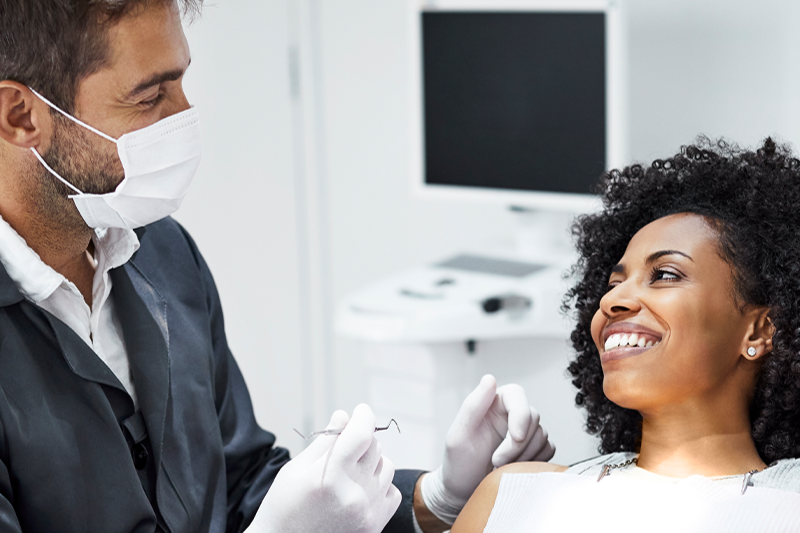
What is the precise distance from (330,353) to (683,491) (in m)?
2.35

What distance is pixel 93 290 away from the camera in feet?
4.30

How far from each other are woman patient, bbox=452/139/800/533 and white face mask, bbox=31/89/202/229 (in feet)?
2.07

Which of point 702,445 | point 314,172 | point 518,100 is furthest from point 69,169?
point 314,172

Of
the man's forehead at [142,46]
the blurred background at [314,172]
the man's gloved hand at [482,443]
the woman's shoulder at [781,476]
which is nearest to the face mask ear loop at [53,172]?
the man's forehead at [142,46]

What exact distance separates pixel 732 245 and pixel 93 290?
3.02 ft

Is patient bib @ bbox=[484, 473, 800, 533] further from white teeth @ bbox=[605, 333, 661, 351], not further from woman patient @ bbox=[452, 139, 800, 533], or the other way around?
white teeth @ bbox=[605, 333, 661, 351]

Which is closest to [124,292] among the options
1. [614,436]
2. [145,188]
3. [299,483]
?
[145,188]

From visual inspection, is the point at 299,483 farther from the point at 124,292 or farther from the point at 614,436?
the point at 614,436

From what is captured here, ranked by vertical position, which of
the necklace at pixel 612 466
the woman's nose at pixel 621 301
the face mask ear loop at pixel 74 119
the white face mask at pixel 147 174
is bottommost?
the necklace at pixel 612 466

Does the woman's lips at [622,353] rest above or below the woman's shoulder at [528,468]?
above

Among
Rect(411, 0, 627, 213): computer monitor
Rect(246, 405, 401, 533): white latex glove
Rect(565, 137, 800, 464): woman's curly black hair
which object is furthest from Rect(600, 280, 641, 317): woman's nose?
Rect(411, 0, 627, 213): computer monitor

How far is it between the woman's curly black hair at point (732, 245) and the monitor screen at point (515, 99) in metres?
0.84

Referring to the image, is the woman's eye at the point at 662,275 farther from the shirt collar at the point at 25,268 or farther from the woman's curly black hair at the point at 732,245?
the shirt collar at the point at 25,268

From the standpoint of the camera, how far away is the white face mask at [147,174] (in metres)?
1.23
